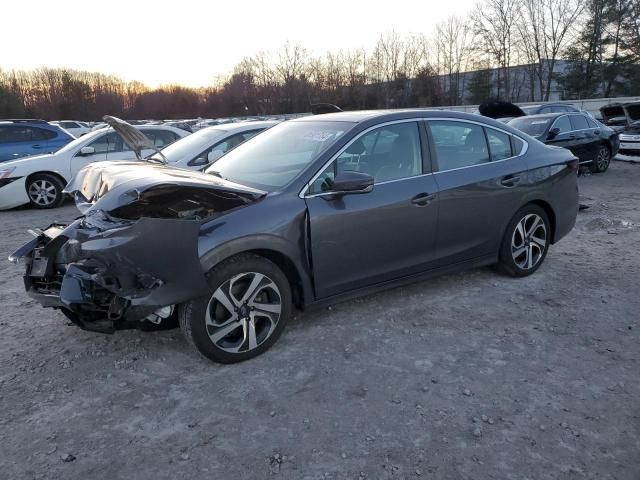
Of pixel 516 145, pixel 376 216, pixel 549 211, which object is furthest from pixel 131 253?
pixel 549 211

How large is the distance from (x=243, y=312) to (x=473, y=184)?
2311 mm

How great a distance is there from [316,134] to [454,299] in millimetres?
→ 1896

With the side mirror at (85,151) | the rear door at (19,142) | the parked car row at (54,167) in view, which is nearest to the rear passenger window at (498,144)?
the parked car row at (54,167)

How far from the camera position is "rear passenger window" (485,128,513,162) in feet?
15.0

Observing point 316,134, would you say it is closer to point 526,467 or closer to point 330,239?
point 330,239

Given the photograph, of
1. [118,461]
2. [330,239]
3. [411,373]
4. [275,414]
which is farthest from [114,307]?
[411,373]

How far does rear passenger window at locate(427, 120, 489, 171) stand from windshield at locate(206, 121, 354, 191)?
2.76 ft

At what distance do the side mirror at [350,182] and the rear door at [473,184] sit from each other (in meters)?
0.91

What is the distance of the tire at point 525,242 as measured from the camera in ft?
15.4

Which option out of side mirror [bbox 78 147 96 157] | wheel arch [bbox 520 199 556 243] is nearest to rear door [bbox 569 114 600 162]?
wheel arch [bbox 520 199 556 243]

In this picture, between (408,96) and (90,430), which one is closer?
(90,430)

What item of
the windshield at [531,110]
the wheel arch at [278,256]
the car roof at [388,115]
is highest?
the car roof at [388,115]

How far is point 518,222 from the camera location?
185 inches

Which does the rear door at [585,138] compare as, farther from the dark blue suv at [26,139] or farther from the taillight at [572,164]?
the dark blue suv at [26,139]
